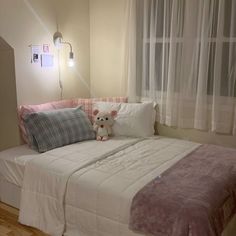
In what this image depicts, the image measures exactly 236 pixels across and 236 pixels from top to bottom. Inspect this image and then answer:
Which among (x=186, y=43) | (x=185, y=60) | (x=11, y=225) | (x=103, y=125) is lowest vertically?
(x=11, y=225)

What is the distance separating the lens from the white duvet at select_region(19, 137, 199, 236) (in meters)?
1.87

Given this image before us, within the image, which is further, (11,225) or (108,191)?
(11,225)

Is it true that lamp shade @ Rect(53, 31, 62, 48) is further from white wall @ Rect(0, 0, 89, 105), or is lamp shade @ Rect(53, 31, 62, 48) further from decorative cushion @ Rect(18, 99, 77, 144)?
decorative cushion @ Rect(18, 99, 77, 144)

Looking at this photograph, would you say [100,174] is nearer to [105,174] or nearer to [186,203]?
[105,174]

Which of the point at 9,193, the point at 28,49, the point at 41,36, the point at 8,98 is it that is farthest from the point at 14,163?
the point at 41,36

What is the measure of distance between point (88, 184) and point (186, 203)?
2.18 ft

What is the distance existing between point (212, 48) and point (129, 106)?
37.9 inches

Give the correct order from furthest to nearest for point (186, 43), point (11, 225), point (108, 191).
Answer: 1. point (186, 43)
2. point (11, 225)
3. point (108, 191)

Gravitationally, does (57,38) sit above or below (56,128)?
above

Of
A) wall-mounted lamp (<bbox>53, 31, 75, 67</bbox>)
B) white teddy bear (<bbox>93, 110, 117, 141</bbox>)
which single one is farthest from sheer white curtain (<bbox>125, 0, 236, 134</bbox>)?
wall-mounted lamp (<bbox>53, 31, 75, 67</bbox>)

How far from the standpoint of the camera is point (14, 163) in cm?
244

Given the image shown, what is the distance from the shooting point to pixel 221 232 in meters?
1.72

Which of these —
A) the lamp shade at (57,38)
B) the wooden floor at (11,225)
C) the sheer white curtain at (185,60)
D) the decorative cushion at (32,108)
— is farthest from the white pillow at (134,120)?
the wooden floor at (11,225)

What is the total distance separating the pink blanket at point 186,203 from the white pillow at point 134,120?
878 millimetres
